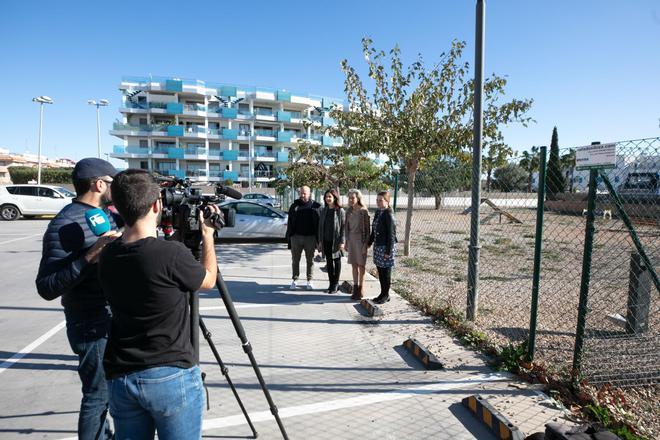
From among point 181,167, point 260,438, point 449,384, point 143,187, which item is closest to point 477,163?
point 449,384

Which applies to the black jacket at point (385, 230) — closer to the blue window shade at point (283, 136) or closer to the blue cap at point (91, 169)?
the blue cap at point (91, 169)

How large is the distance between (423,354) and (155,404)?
309cm

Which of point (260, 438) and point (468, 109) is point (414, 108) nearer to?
point (468, 109)

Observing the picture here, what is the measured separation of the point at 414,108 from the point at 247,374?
7.08 meters

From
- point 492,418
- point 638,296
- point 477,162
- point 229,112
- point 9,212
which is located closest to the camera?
point 492,418

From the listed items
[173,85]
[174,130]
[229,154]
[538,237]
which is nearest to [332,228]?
[538,237]

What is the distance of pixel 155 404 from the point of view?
1.66 m

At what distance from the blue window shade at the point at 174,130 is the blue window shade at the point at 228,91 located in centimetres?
833

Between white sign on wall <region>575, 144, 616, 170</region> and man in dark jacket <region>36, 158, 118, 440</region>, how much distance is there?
3.52m

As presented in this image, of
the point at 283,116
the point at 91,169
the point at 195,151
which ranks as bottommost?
the point at 91,169

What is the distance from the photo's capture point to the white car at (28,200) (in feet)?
64.3

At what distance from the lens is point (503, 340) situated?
473 centimetres

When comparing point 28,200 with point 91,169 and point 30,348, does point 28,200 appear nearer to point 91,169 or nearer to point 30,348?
point 30,348

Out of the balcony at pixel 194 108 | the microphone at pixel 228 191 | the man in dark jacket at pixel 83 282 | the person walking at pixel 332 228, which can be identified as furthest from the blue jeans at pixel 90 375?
the balcony at pixel 194 108
